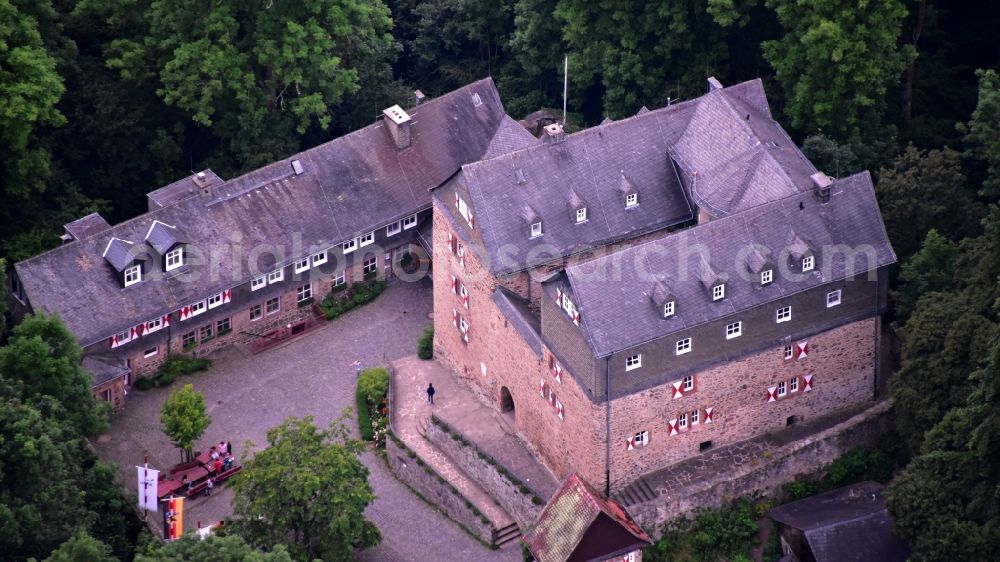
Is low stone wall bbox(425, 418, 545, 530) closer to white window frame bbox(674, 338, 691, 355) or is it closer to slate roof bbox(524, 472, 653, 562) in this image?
slate roof bbox(524, 472, 653, 562)

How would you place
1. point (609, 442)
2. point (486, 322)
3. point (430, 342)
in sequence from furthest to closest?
point (430, 342), point (486, 322), point (609, 442)

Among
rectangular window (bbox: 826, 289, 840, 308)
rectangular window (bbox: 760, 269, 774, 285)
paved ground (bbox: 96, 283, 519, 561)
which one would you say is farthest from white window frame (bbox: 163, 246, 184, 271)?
rectangular window (bbox: 826, 289, 840, 308)

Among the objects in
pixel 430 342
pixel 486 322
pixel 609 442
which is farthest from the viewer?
pixel 430 342

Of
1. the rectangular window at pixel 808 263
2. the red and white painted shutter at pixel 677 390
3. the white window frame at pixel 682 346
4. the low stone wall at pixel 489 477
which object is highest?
the rectangular window at pixel 808 263

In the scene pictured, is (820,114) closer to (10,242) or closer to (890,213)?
(890,213)

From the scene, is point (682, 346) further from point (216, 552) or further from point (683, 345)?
point (216, 552)

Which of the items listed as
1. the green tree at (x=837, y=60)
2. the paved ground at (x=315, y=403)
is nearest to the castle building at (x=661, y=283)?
the green tree at (x=837, y=60)

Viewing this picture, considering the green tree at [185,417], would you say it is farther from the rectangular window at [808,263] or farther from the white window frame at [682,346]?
the rectangular window at [808,263]

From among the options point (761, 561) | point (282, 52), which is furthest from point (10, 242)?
point (761, 561)
